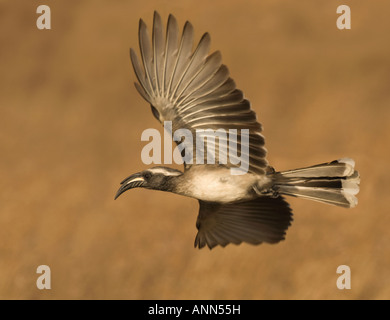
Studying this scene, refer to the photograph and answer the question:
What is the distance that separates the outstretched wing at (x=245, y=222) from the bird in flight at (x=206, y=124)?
327mm

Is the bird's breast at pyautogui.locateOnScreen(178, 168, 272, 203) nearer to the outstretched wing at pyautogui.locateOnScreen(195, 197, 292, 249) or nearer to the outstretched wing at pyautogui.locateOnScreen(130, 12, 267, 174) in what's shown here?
the outstretched wing at pyautogui.locateOnScreen(130, 12, 267, 174)

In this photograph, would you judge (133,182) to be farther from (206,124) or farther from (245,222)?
(245,222)

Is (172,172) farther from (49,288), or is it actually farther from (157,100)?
(49,288)

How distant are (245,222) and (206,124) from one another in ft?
2.98

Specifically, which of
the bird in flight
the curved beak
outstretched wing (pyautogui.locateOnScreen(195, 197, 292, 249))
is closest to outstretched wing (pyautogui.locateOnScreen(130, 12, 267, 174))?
the bird in flight

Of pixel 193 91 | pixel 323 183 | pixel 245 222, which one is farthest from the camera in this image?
pixel 245 222

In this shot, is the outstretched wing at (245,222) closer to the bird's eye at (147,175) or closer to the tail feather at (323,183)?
the tail feather at (323,183)

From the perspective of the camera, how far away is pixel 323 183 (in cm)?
362

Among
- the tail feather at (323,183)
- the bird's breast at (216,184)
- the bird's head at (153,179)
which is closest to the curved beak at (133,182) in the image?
the bird's head at (153,179)

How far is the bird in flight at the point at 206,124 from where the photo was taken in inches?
131

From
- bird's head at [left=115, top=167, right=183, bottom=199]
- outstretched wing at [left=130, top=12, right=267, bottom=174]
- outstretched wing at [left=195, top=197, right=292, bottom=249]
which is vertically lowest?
outstretched wing at [left=195, top=197, right=292, bottom=249]

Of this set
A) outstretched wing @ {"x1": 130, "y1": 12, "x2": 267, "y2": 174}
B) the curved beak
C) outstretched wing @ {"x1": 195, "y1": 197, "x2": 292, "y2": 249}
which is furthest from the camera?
outstretched wing @ {"x1": 195, "y1": 197, "x2": 292, "y2": 249}

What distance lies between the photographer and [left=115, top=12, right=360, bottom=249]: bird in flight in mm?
3338

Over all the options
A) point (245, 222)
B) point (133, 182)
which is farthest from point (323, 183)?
point (133, 182)
